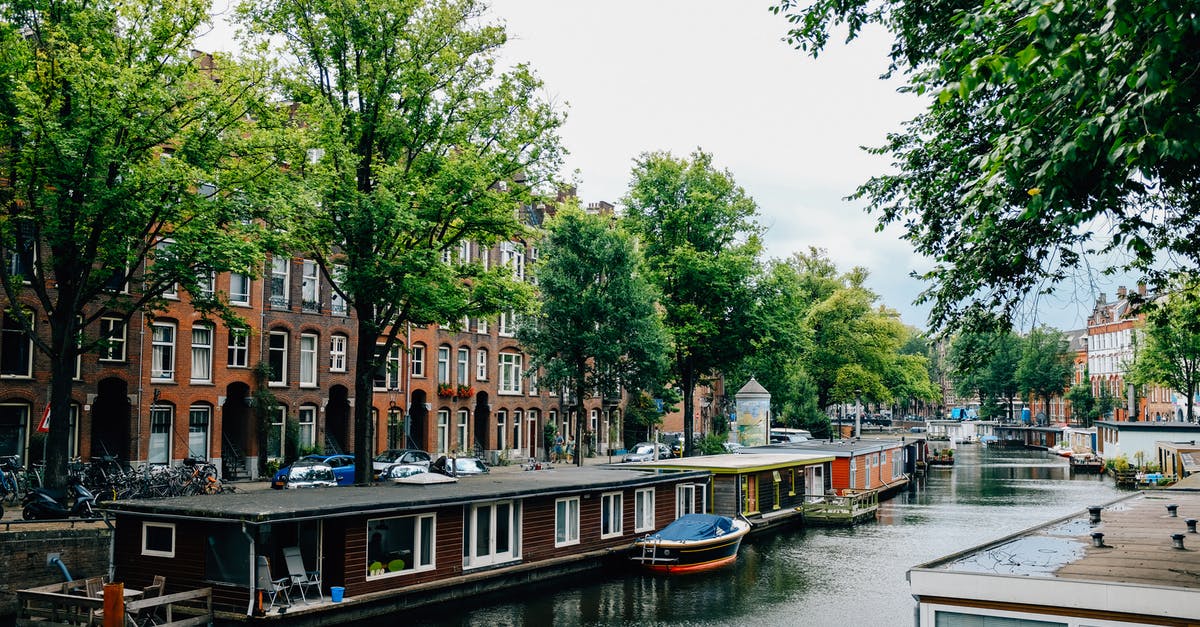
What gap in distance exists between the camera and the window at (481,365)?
56500 millimetres

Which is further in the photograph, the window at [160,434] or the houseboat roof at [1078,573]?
the window at [160,434]

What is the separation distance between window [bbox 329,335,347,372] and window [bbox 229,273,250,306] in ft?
17.4

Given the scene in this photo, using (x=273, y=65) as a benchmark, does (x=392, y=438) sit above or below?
below

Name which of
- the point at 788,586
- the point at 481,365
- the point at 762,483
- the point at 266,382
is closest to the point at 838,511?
the point at 762,483

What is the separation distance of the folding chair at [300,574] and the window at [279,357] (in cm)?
2513

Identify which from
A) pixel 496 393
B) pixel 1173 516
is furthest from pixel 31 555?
pixel 496 393

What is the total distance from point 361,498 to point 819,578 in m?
13.8

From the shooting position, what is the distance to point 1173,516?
1986 centimetres

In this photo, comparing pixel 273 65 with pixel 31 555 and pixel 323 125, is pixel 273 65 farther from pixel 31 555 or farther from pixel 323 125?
pixel 31 555

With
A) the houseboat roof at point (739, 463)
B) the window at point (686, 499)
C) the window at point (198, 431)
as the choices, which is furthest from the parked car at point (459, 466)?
the window at point (198, 431)

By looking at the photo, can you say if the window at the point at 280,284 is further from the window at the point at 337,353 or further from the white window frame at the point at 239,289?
the window at the point at 337,353

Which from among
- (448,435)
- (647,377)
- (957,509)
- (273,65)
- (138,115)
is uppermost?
(273,65)

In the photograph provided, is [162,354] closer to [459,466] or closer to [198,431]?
[198,431]

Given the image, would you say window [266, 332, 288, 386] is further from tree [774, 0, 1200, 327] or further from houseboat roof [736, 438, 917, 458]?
tree [774, 0, 1200, 327]
